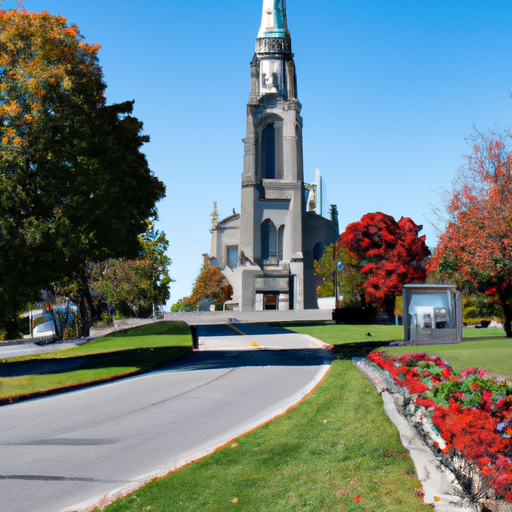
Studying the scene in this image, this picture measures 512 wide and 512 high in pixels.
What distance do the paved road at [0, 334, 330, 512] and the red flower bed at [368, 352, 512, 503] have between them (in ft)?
9.55

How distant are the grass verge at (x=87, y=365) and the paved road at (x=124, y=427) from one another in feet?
2.86

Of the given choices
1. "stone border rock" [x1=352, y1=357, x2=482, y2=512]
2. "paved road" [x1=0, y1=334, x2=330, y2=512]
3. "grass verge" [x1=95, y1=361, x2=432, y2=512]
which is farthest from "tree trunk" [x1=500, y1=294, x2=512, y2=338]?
"grass verge" [x1=95, y1=361, x2=432, y2=512]

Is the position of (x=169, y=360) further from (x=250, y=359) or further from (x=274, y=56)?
(x=274, y=56)

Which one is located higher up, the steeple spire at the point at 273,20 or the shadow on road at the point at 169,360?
the steeple spire at the point at 273,20

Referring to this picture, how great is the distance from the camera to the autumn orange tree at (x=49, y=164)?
20.8 meters

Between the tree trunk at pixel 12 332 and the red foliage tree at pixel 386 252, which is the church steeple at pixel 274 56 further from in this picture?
the tree trunk at pixel 12 332

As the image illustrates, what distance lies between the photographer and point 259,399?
46.3 feet

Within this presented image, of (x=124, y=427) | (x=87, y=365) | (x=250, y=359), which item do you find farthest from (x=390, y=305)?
(x=124, y=427)

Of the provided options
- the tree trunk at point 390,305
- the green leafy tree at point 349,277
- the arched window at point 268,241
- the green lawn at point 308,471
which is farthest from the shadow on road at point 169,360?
the arched window at point 268,241

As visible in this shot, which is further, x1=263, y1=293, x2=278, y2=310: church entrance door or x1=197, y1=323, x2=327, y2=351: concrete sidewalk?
x1=263, y1=293, x2=278, y2=310: church entrance door

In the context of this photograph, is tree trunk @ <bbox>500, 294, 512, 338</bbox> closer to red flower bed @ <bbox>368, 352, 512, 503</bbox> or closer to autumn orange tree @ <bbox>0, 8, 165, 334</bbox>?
autumn orange tree @ <bbox>0, 8, 165, 334</bbox>

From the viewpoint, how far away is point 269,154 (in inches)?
2948

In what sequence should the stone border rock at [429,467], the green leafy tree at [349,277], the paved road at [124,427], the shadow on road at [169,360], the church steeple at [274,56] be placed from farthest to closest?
the church steeple at [274,56], the green leafy tree at [349,277], the shadow on road at [169,360], the paved road at [124,427], the stone border rock at [429,467]

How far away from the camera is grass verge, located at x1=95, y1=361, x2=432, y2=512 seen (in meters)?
6.65
